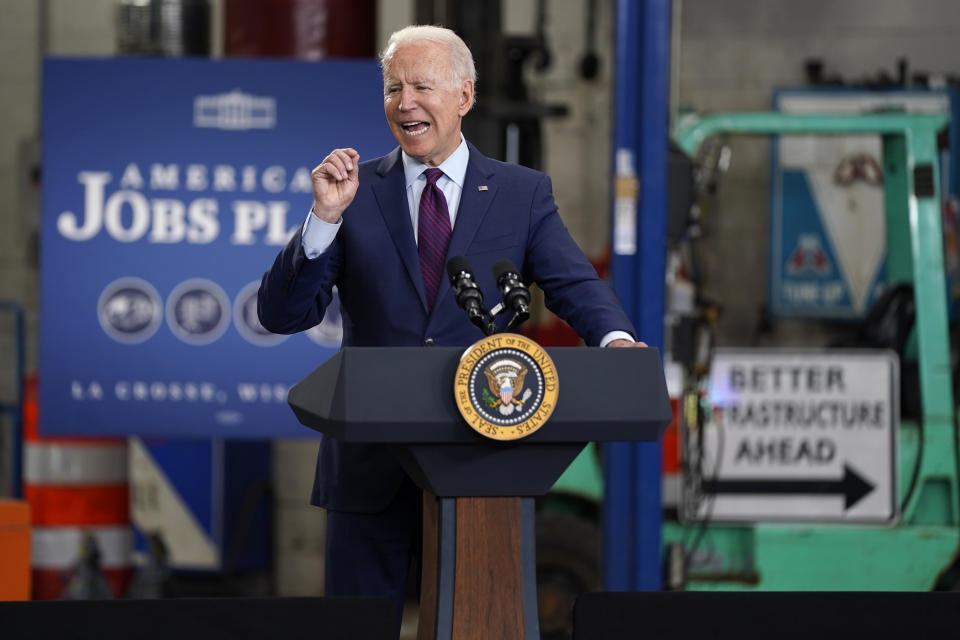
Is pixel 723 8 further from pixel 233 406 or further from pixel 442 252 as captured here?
pixel 442 252

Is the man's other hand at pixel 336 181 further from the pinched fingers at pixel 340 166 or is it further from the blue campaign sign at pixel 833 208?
the blue campaign sign at pixel 833 208

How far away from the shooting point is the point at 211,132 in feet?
14.6

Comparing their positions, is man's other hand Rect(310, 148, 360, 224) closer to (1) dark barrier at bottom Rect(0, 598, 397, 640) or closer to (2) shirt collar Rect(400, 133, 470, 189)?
(2) shirt collar Rect(400, 133, 470, 189)

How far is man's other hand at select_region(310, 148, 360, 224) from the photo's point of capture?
1.95 meters

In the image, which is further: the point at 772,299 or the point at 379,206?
the point at 772,299

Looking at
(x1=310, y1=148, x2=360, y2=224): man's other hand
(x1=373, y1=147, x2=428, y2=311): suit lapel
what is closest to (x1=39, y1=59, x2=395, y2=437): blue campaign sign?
(x1=373, y1=147, x2=428, y2=311): suit lapel

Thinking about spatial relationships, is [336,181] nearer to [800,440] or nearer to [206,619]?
[206,619]

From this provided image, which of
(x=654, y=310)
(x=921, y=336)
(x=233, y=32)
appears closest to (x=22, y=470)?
(x=233, y=32)

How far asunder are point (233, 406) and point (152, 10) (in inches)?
57.8

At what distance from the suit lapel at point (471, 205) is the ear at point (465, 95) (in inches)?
3.1

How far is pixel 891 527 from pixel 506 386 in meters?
3.10

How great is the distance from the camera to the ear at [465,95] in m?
2.15

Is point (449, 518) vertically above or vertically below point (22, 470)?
above

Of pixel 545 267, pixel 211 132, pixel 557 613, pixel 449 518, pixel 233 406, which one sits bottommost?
pixel 557 613
